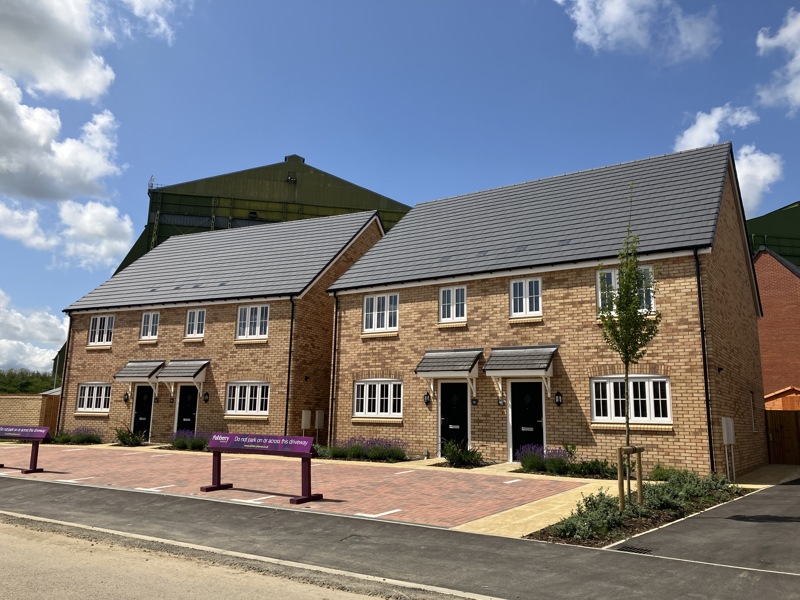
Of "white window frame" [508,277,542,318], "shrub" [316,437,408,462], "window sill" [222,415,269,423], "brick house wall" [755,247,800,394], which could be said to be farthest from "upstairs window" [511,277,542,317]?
"brick house wall" [755,247,800,394]

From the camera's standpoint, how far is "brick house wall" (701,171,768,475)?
1606cm

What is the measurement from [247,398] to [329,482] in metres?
10.4

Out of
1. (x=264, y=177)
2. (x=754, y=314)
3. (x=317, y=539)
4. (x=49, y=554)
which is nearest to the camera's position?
(x=49, y=554)

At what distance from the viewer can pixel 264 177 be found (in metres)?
55.9

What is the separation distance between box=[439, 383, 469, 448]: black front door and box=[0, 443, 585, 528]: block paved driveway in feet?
7.45

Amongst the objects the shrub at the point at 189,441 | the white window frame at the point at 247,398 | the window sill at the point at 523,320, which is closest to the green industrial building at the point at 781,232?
the window sill at the point at 523,320

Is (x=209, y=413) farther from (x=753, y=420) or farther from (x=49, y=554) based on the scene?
(x=753, y=420)

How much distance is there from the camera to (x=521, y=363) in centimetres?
1802

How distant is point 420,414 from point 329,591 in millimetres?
13977

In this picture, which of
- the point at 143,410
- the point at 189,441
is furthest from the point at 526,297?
the point at 143,410

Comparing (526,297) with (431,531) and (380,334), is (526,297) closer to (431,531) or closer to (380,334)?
(380,334)

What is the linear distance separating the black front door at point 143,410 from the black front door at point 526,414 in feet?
52.1

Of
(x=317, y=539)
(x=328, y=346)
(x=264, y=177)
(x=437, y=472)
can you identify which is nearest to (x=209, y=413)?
(x=328, y=346)

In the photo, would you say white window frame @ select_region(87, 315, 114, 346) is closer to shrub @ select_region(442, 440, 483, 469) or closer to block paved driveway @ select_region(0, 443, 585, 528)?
block paved driveway @ select_region(0, 443, 585, 528)
